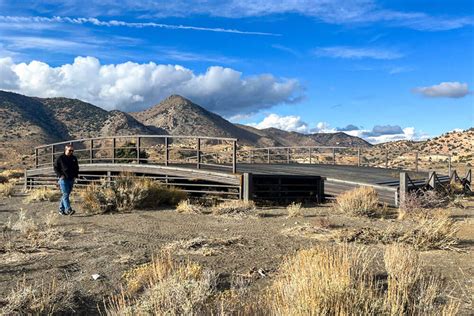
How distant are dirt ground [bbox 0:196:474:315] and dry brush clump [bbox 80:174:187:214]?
55 cm

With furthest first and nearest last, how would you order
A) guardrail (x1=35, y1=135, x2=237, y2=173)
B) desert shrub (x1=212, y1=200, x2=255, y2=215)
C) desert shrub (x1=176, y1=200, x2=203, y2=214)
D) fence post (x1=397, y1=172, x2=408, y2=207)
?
guardrail (x1=35, y1=135, x2=237, y2=173), fence post (x1=397, y1=172, x2=408, y2=207), desert shrub (x1=176, y1=200, x2=203, y2=214), desert shrub (x1=212, y1=200, x2=255, y2=215)

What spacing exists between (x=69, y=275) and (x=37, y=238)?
2961 mm

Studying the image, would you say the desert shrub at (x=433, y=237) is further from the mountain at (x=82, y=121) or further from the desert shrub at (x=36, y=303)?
the mountain at (x=82, y=121)

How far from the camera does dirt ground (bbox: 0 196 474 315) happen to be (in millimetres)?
6215

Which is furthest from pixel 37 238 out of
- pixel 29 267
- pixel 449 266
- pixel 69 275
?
pixel 449 266

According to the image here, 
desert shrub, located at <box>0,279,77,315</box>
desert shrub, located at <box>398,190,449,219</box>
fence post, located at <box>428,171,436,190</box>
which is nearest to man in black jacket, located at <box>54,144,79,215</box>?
desert shrub, located at <box>0,279,77,315</box>

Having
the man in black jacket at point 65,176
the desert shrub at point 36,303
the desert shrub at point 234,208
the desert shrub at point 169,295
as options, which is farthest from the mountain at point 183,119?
the desert shrub at point 36,303

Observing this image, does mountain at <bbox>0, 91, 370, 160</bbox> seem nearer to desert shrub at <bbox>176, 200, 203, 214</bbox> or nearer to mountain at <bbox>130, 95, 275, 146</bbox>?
mountain at <bbox>130, 95, 275, 146</bbox>

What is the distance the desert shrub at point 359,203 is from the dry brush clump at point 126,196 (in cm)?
533

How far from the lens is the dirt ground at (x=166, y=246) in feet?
20.4

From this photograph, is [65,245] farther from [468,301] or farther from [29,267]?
[468,301]

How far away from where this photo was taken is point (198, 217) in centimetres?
1216

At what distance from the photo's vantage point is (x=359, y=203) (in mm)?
12516

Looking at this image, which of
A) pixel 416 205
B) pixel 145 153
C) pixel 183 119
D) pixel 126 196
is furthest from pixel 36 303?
pixel 183 119
